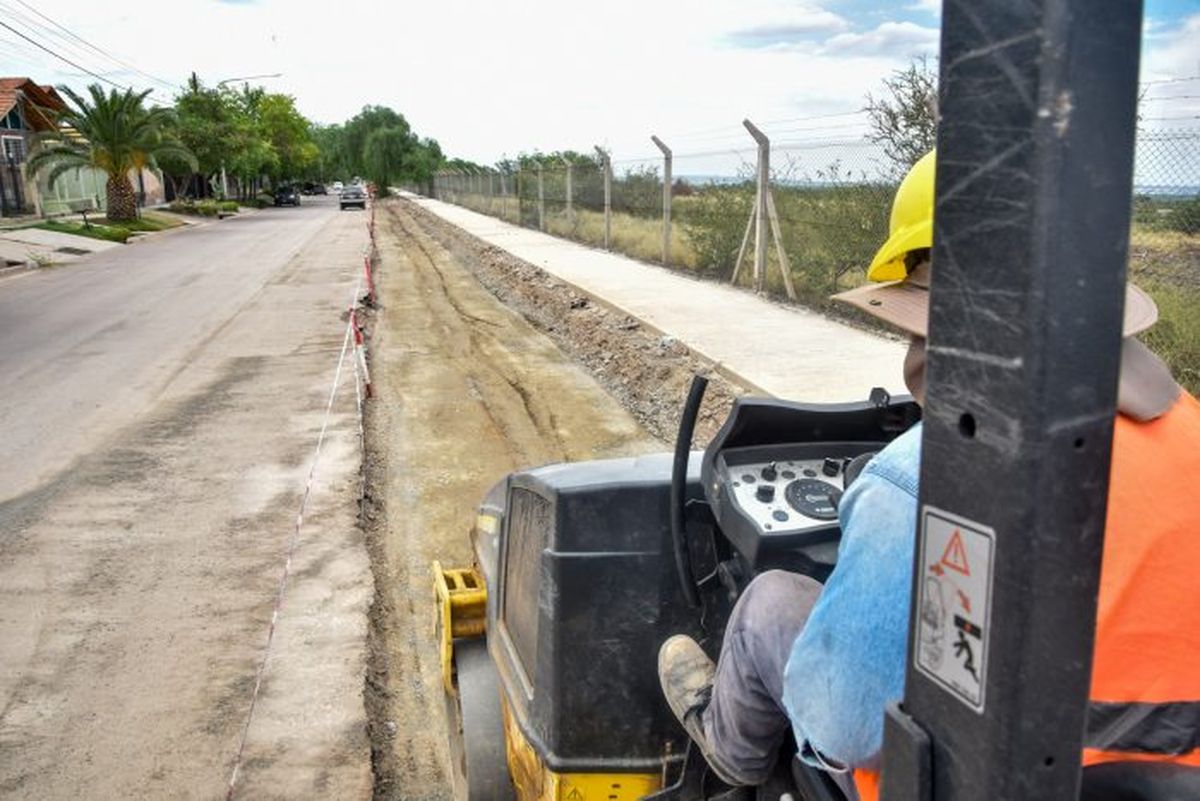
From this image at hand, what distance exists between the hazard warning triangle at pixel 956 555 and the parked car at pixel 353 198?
65410 mm

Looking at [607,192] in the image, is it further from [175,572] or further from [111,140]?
[111,140]

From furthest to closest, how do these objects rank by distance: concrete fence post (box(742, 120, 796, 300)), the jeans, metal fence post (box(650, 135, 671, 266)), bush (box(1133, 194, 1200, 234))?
metal fence post (box(650, 135, 671, 266)) < concrete fence post (box(742, 120, 796, 300)) < bush (box(1133, 194, 1200, 234)) < the jeans

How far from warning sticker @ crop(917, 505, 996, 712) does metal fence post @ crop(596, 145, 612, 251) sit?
931 inches

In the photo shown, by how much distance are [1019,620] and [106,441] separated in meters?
9.19

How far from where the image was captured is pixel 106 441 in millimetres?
8961

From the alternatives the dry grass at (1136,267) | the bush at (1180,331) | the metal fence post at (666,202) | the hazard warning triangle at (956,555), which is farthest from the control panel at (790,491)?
the metal fence post at (666,202)

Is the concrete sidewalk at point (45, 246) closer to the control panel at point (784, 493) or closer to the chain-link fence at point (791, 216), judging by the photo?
the chain-link fence at point (791, 216)

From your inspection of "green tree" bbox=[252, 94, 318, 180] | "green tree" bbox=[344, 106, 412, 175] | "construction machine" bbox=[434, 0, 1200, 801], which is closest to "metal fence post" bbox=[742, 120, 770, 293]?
"construction machine" bbox=[434, 0, 1200, 801]

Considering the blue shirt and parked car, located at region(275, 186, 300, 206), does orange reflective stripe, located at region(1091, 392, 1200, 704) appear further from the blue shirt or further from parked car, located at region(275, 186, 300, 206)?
parked car, located at region(275, 186, 300, 206)

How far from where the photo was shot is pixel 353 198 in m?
63.8

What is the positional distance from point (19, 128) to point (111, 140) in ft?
39.4

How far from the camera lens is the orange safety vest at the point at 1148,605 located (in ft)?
4.24

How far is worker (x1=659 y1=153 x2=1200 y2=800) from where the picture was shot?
1300mm

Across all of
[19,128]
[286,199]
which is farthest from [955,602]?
[286,199]
